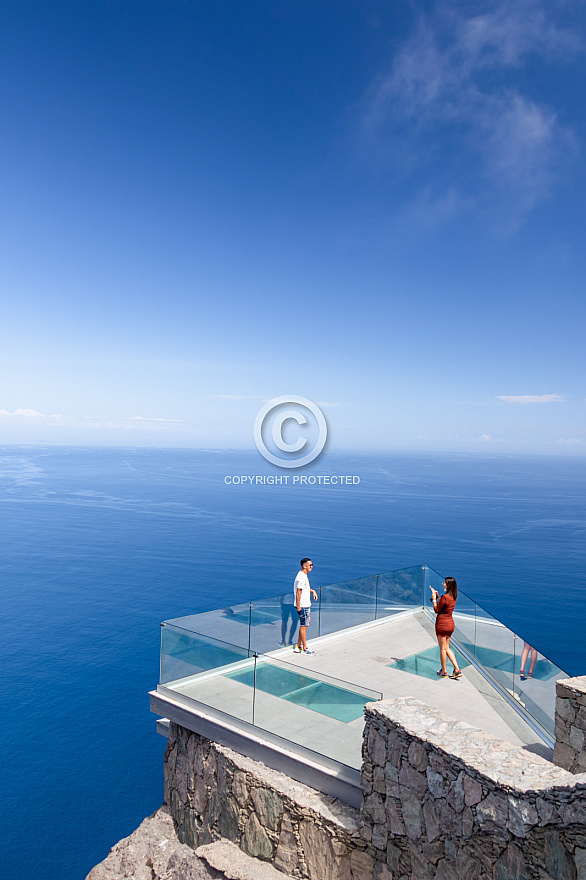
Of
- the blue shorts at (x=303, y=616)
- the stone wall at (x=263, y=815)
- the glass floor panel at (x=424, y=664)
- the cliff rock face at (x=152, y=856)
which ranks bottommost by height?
the cliff rock face at (x=152, y=856)

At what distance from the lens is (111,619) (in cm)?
3891

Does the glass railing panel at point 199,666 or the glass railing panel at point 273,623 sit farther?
the glass railing panel at point 273,623

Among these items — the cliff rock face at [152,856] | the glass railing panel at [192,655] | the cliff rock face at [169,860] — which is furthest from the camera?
the glass railing panel at [192,655]

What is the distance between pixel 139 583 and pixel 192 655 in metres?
39.3

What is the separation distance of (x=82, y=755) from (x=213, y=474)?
428 ft

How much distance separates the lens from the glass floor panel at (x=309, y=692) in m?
7.52

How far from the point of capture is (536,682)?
832cm

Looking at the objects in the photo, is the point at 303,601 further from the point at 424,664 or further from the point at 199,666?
the point at 424,664

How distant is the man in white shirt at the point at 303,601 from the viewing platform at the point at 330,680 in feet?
0.68

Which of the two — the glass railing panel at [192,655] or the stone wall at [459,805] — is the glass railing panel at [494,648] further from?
the glass railing panel at [192,655]

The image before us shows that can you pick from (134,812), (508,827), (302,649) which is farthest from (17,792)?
(508,827)

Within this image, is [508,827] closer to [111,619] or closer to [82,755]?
[82,755]

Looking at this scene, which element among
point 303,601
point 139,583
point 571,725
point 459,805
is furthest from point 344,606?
point 139,583

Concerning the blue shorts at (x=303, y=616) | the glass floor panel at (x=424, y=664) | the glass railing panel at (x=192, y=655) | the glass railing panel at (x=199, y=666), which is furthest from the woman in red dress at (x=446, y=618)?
the glass railing panel at (x=192, y=655)
